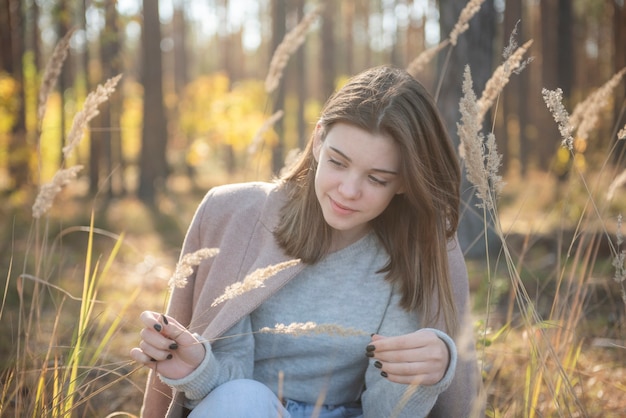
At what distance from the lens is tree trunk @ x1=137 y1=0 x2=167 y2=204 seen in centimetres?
948

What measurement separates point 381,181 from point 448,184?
25 cm

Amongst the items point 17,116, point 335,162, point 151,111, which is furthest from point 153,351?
point 17,116

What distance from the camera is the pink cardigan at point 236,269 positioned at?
6.06ft

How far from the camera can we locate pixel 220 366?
5.61ft

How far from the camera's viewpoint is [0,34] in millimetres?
10156

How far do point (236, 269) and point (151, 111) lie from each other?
335 inches

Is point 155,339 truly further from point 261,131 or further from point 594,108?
point 594,108

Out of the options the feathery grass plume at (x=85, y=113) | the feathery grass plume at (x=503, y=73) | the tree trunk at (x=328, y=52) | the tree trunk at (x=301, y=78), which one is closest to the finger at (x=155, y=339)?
the feathery grass plume at (x=85, y=113)

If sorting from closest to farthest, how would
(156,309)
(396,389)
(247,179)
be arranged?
(396,389) < (247,179) < (156,309)

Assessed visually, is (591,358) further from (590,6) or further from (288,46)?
(590,6)

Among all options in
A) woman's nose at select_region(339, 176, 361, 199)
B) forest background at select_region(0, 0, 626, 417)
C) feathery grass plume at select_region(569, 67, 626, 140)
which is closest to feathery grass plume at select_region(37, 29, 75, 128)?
forest background at select_region(0, 0, 626, 417)

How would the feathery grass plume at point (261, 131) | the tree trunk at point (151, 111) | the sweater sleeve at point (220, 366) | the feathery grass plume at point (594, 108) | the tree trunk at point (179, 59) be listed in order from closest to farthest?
the sweater sleeve at point (220, 366) < the feathery grass plume at point (594, 108) < the feathery grass plume at point (261, 131) < the tree trunk at point (151, 111) < the tree trunk at point (179, 59)

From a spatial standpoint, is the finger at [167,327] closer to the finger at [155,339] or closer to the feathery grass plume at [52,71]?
the finger at [155,339]

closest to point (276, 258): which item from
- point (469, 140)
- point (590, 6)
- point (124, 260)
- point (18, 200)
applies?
point (469, 140)
